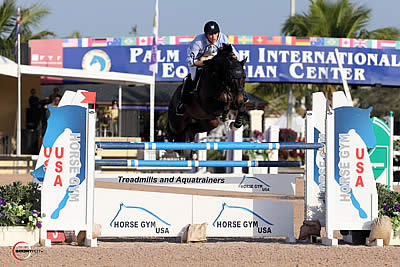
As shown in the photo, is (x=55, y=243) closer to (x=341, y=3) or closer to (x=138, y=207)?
(x=138, y=207)

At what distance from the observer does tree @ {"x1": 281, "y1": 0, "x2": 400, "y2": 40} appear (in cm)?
2791

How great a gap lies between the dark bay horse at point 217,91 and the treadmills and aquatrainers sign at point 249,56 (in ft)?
43.1

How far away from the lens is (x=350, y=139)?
18.4 ft

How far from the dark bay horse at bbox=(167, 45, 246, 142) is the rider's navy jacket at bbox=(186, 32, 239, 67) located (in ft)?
0.62

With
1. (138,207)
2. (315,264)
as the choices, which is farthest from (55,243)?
(315,264)

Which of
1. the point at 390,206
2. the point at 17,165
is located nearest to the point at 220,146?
the point at 390,206

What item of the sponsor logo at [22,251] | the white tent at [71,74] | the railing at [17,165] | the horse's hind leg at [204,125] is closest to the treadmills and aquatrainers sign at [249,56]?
the white tent at [71,74]

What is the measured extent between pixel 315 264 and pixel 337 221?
1.00 meters

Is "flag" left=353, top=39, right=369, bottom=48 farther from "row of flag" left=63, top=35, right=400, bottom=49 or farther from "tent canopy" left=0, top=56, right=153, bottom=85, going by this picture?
"tent canopy" left=0, top=56, right=153, bottom=85

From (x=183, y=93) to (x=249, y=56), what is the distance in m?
13.7

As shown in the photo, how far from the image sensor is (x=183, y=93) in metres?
7.38

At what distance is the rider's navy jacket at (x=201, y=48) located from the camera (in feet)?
22.8

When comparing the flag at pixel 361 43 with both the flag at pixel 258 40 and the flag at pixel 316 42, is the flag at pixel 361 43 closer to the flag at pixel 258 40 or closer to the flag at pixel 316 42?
the flag at pixel 316 42

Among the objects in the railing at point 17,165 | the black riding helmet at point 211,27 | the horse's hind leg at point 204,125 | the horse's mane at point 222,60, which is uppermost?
the black riding helmet at point 211,27
